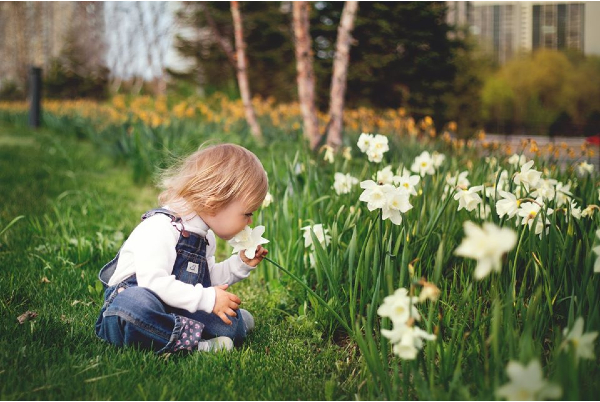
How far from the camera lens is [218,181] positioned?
1.98 meters

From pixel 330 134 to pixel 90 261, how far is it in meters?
2.72

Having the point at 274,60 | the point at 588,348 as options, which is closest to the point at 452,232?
the point at 588,348

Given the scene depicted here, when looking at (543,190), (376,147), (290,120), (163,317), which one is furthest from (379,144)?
(290,120)

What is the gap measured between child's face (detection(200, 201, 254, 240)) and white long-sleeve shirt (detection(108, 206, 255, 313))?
0.07 m

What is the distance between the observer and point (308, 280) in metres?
2.54

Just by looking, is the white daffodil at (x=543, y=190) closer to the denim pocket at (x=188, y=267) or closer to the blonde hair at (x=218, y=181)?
the blonde hair at (x=218, y=181)

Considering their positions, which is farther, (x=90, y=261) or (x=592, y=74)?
(x=592, y=74)

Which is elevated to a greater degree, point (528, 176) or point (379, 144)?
point (379, 144)

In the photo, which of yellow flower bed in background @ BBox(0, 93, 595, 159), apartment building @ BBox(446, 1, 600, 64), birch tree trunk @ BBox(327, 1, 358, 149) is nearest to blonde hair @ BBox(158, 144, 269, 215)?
yellow flower bed in background @ BBox(0, 93, 595, 159)

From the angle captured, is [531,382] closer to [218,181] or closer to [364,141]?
[218,181]

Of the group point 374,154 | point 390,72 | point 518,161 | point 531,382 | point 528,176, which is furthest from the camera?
point 390,72

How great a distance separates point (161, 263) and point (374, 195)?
0.77 metres

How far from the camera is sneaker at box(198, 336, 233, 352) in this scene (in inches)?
76.9

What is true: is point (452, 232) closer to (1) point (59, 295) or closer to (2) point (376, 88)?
(1) point (59, 295)
